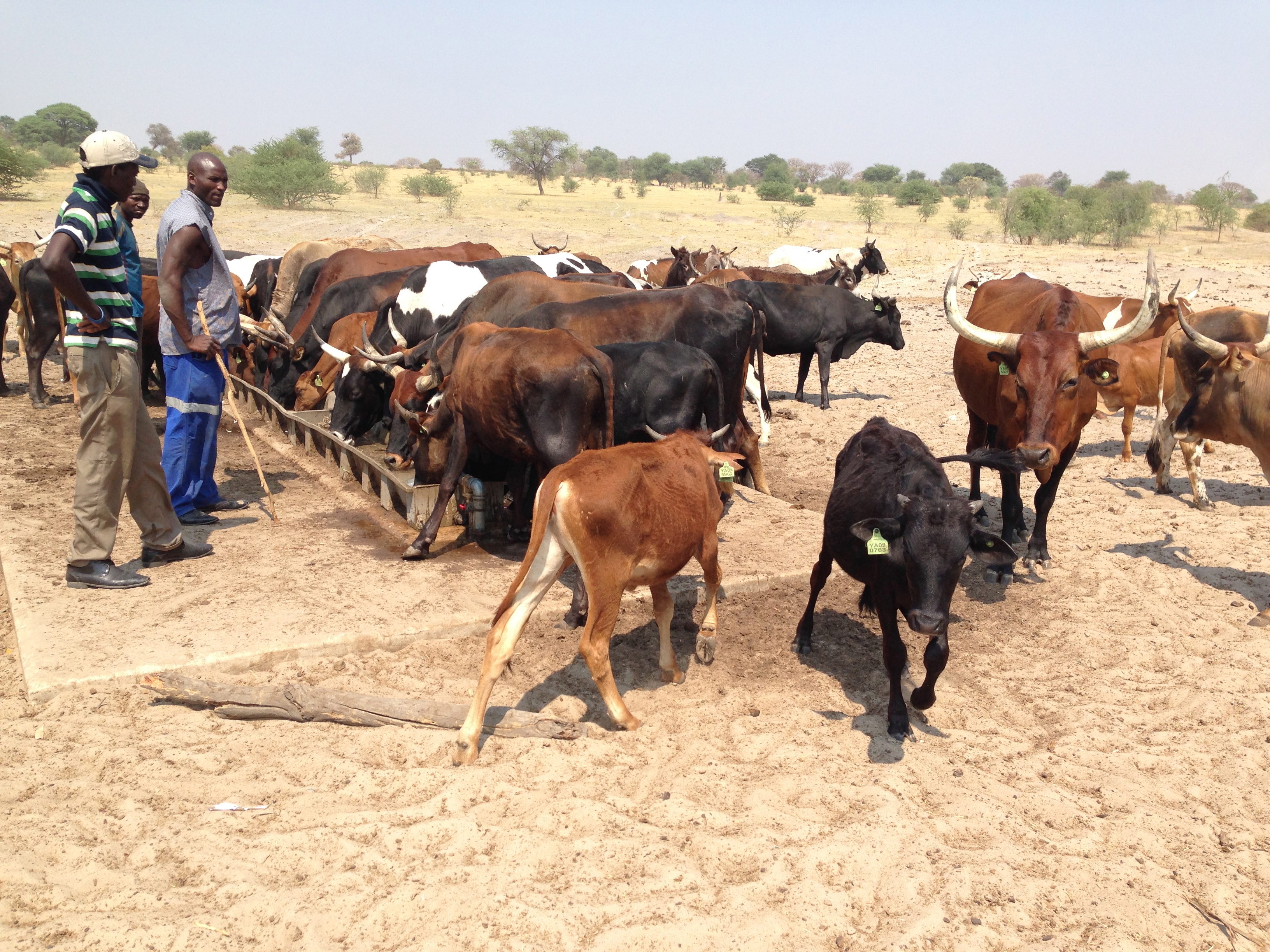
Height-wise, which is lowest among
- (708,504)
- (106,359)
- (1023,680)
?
(1023,680)

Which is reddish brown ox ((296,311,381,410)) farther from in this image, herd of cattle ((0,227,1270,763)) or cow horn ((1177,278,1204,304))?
cow horn ((1177,278,1204,304))

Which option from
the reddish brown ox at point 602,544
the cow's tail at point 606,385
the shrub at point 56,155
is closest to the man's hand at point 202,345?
the cow's tail at point 606,385

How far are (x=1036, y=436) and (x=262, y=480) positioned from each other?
5475 millimetres

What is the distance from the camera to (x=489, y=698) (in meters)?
5.11

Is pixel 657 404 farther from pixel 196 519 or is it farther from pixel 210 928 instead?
pixel 210 928

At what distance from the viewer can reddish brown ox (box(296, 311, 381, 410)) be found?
10.3 meters

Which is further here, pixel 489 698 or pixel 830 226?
pixel 830 226

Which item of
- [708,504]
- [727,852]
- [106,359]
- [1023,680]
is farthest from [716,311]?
[727,852]

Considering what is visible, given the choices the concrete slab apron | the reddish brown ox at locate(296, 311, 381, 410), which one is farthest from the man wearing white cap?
the reddish brown ox at locate(296, 311, 381, 410)

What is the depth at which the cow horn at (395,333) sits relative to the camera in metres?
8.88

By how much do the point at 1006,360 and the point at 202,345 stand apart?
575 cm

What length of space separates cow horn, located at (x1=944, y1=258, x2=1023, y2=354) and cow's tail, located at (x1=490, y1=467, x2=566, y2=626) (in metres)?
3.78

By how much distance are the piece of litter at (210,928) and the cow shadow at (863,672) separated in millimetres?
2903

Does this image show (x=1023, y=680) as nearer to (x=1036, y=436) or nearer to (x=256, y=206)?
(x=1036, y=436)
